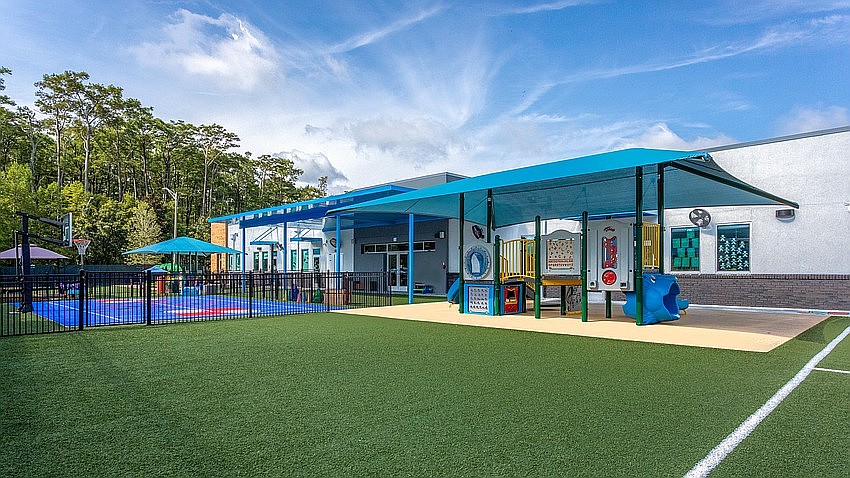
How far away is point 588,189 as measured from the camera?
45.6 ft

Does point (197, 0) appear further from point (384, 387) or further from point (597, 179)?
point (384, 387)

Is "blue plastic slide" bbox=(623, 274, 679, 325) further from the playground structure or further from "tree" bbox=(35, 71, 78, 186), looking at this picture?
"tree" bbox=(35, 71, 78, 186)

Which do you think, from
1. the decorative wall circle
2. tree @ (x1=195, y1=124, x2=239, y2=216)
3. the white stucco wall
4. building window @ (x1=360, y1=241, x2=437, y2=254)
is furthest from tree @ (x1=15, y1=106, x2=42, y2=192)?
the white stucco wall

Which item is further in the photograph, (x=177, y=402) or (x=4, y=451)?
(x=177, y=402)

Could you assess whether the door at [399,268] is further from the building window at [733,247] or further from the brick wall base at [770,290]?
the building window at [733,247]

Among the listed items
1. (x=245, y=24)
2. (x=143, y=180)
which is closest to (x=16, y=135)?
(x=143, y=180)

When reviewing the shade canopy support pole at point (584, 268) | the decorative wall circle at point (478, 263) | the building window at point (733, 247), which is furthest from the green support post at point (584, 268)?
the building window at point (733, 247)

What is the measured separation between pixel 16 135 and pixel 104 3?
132 feet

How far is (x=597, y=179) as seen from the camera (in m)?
12.5

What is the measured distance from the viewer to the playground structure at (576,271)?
11.9 metres

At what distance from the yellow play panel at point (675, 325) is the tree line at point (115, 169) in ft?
91.0

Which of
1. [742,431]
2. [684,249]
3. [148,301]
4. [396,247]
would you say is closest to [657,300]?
[684,249]

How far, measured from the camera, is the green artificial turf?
11.4ft

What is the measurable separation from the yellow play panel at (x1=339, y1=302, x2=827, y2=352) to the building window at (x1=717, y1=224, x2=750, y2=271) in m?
1.99
